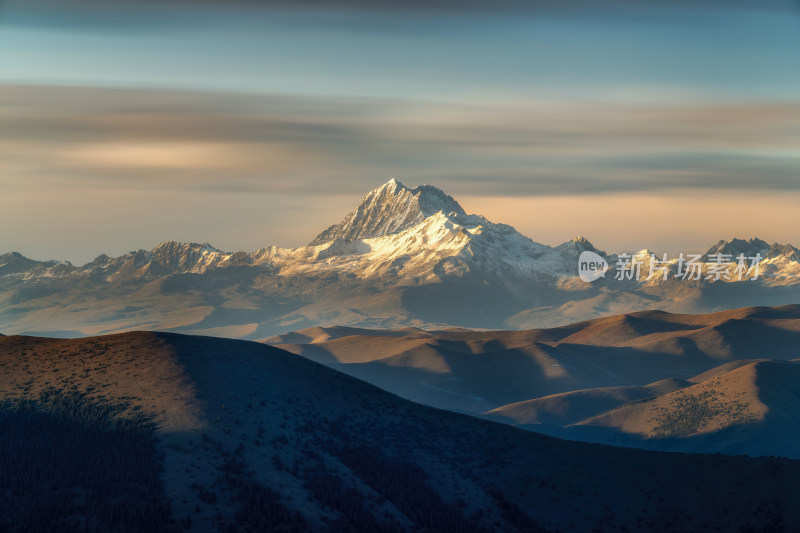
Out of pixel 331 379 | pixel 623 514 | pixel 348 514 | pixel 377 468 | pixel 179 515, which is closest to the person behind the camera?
pixel 179 515

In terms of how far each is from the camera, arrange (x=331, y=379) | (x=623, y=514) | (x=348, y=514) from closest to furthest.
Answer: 1. (x=348, y=514)
2. (x=623, y=514)
3. (x=331, y=379)

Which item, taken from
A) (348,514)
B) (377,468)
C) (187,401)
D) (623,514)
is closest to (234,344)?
(187,401)

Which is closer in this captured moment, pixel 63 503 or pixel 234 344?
pixel 63 503

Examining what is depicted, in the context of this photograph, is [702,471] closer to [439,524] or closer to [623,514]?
[623,514]

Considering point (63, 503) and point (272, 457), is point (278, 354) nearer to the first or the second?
point (272, 457)

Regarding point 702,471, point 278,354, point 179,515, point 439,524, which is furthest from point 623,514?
point 278,354

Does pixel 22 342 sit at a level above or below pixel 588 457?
above
